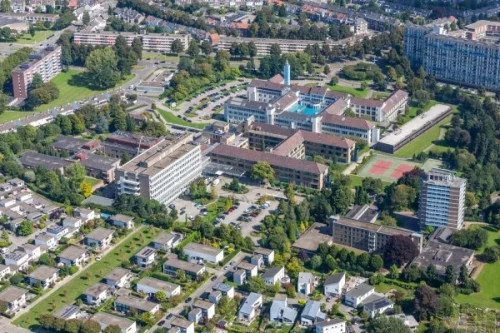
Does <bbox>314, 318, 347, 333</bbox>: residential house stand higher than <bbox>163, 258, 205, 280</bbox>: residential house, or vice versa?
<bbox>163, 258, 205, 280</bbox>: residential house

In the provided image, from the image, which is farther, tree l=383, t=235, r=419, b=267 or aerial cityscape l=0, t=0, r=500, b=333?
tree l=383, t=235, r=419, b=267

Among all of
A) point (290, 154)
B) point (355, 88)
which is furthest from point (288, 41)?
point (290, 154)

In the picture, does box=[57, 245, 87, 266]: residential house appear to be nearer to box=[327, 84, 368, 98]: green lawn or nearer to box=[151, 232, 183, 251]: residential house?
box=[151, 232, 183, 251]: residential house

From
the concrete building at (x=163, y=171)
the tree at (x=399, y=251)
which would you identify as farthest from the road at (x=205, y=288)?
the concrete building at (x=163, y=171)

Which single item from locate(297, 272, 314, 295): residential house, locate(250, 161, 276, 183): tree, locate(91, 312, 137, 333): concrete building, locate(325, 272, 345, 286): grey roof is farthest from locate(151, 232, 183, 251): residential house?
locate(325, 272, 345, 286): grey roof

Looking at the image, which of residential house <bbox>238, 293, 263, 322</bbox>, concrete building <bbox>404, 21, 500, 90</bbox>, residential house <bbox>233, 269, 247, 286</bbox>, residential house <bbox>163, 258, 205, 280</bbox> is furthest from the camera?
concrete building <bbox>404, 21, 500, 90</bbox>

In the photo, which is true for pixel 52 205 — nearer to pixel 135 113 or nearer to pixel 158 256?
pixel 158 256

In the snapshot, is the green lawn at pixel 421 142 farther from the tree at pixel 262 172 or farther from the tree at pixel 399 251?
the tree at pixel 399 251

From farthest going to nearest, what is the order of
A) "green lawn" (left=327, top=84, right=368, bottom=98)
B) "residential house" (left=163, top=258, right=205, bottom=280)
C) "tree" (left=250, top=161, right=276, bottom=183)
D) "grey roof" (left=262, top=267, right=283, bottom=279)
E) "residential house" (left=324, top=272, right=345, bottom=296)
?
"green lawn" (left=327, top=84, right=368, bottom=98) → "tree" (left=250, top=161, right=276, bottom=183) → "residential house" (left=163, top=258, right=205, bottom=280) → "grey roof" (left=262, top=267, right=283, bottom=279) → "residential house" (left=324, top=272, right=345, bottom=296)
